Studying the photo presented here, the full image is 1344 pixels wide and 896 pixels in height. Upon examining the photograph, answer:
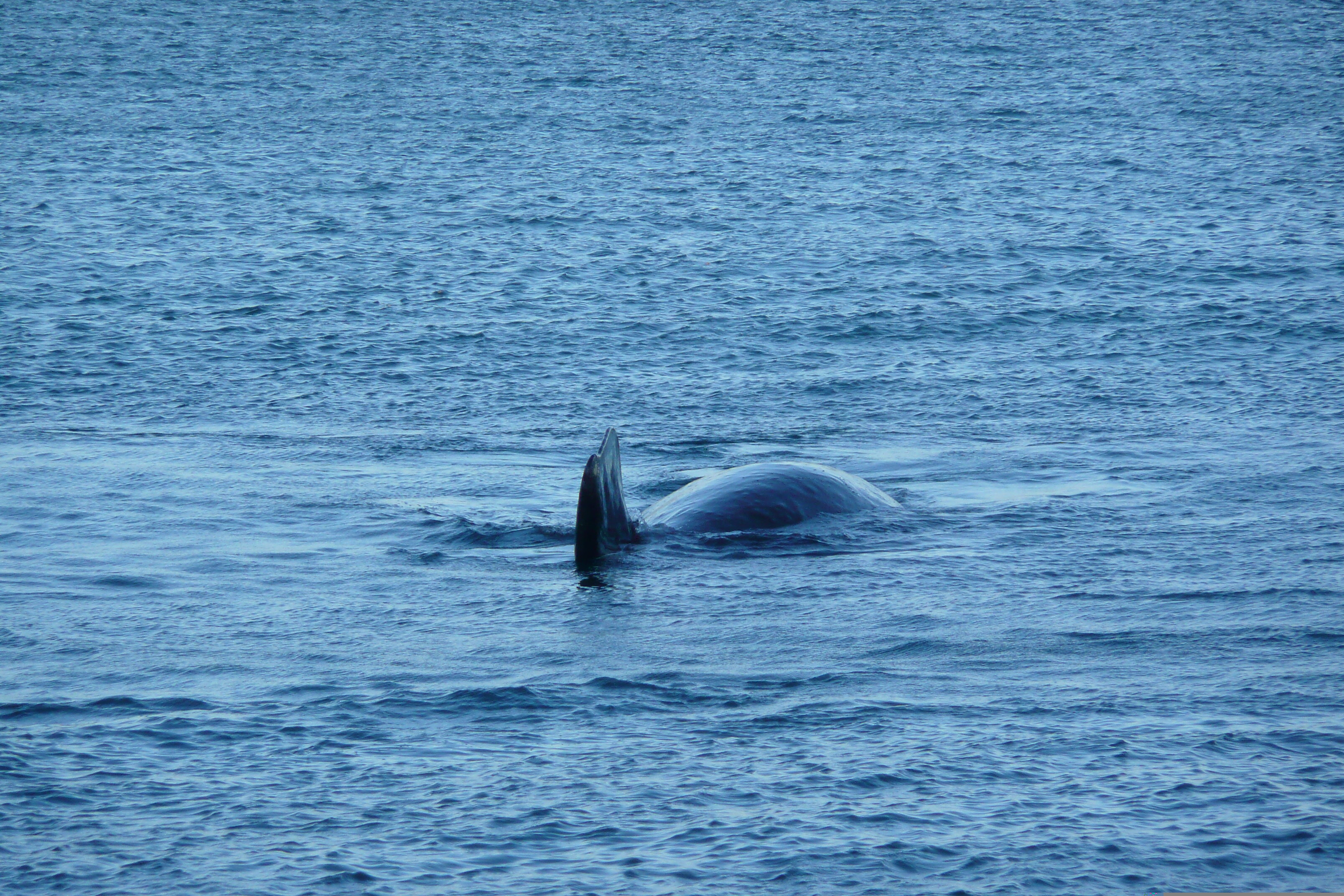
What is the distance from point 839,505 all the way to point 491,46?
165ft

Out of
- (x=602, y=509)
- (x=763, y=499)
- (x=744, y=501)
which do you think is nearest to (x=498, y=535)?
(x=602, y=509)

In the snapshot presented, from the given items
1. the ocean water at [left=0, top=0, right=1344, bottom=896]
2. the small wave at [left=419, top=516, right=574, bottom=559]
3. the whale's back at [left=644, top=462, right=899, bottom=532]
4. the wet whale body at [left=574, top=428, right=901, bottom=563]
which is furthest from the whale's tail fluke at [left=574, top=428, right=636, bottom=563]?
the whale's back at [left=644, top=462, right=899, bottom=532]

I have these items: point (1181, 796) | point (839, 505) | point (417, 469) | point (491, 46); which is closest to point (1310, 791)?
point (1181, 796)

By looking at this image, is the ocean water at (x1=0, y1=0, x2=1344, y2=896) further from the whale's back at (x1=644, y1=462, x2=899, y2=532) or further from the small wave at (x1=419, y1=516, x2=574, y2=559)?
the whale's back at (x1=644, y1=462, x2=899, y2=532)

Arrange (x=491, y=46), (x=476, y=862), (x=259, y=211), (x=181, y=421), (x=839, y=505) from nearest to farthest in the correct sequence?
(x=476, y=862), (x=839, y=505), (x=181, y=421), (x=259, y=211), (x=491, y=46)

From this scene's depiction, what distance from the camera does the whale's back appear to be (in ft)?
44.9

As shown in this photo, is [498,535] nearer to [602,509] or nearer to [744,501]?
[602,509]

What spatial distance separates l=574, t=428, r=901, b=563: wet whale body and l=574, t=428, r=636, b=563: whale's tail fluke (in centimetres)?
1

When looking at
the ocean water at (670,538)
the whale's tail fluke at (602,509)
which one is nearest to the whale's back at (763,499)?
the ocean water at (670,538)

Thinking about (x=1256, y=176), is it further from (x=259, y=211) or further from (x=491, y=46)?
(x=491, y=46)

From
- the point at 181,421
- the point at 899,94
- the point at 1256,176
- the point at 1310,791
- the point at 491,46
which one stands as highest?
the point at 491,46

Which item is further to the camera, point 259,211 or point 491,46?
point 491,46

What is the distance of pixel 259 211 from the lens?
33.2 meters

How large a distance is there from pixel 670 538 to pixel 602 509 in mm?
1114
